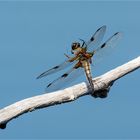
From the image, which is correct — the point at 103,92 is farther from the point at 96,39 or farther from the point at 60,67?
the point at 96,39

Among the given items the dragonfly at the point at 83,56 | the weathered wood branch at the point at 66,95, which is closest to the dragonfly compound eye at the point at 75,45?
the dragonfly at the point at 83,56

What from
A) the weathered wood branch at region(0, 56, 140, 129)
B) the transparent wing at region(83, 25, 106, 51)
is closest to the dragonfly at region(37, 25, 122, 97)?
the transparent wing at region(83, 25, 106, 51)

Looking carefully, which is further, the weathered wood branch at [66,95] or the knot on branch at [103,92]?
the knot on branch at [103,92]

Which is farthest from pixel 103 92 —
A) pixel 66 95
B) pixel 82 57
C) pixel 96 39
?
pixel 96 39

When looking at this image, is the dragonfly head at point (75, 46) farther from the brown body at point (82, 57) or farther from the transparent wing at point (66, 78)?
the transparent wing at point (66, 78)

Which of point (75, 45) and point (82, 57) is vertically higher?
point (75, 45)

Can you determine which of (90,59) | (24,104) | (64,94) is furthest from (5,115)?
(90,59)
